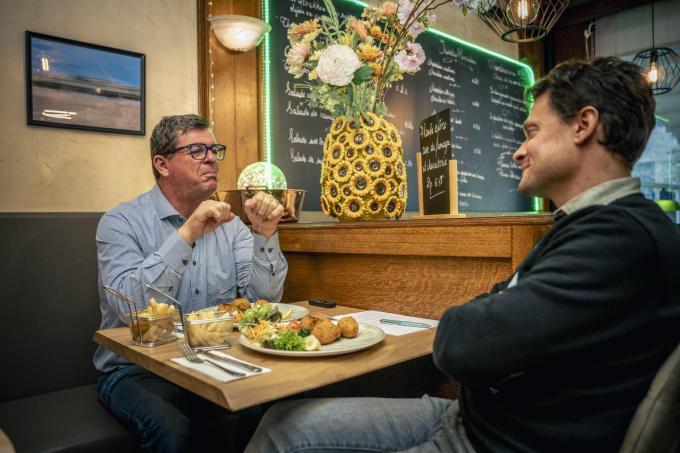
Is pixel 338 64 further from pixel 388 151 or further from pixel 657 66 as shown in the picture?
pixel 657 66

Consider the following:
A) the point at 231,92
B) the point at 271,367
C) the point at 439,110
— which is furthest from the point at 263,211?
the point at 439,110

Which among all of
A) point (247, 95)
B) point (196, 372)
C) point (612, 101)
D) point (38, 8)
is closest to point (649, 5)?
point (247, 95)

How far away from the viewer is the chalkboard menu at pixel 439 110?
287 centimetres

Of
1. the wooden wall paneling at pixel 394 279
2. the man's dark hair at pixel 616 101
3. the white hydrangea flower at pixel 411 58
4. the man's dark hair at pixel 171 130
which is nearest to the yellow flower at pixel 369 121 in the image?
the white hydrangea flower at pixel 411 58

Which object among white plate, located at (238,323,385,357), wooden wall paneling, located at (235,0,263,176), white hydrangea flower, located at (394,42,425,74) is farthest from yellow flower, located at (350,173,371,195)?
wooden wall paneling, located at (235,0,263,176)

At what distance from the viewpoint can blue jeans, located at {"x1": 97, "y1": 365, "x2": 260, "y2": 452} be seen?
4.58ft

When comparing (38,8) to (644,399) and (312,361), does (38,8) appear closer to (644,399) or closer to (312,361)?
(312,361)

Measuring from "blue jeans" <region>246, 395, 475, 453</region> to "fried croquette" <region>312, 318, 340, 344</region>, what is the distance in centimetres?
13

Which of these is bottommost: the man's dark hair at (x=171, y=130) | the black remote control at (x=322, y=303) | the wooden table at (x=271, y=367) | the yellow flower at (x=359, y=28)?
the wooden table at (x=271, y=367)

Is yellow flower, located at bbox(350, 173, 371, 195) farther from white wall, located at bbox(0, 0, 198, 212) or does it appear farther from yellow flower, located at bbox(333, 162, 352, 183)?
white wall, located at bbox(0, 0, 198, 212)

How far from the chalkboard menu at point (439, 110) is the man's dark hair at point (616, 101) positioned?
1.90 metres

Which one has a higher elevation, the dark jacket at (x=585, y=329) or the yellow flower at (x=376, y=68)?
the yellow flower at (x=376, y=68)

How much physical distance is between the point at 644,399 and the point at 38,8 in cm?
247

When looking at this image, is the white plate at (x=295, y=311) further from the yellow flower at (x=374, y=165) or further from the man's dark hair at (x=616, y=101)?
the man's dark hair at (x=616, y=101)
